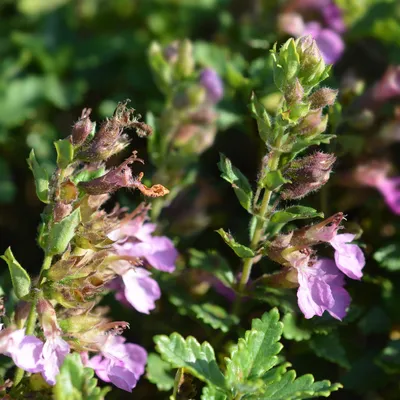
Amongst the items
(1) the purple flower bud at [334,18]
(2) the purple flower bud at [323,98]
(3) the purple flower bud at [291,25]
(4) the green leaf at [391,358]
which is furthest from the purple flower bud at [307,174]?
(1) the purple flower bud at [334,18]

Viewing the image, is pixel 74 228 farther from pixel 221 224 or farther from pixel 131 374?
pixel 221 224

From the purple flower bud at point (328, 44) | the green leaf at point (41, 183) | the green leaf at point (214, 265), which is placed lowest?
the green leaf at point (214, 265)

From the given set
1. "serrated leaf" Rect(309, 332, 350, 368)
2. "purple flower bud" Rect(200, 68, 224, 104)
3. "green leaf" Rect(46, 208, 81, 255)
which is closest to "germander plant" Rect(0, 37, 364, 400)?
"green leaf" Rect(46, 208, 81, 255)

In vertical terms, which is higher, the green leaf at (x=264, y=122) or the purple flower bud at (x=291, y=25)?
the green leaf at (x=264, y=122)

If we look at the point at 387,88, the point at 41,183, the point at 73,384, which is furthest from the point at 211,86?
the point at 73,384

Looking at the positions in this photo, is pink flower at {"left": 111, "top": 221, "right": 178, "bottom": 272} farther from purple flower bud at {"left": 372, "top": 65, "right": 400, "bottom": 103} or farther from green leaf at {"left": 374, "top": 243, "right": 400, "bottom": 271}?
purple flower bud at {"left": 372, "top": 65, "right": 400, "bottom": 103}

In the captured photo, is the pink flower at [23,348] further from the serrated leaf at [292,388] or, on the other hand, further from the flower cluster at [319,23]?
the flower cluster at [319,23]

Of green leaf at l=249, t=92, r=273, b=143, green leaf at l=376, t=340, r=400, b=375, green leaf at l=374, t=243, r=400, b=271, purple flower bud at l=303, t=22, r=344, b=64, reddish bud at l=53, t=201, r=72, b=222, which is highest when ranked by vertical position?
green leaf at l=249, t=92, r=273, b=143

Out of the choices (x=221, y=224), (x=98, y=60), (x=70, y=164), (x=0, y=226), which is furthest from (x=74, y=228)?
(x=98, y=60)

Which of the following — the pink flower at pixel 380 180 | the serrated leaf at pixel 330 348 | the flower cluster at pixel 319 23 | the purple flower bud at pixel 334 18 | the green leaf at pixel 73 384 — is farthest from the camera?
the purple flower bud at pixel 334 18
